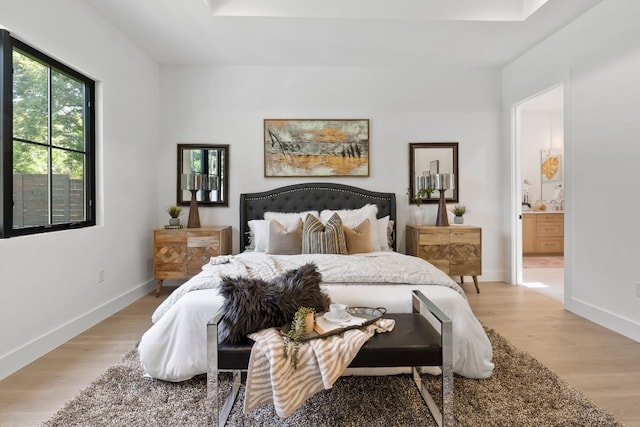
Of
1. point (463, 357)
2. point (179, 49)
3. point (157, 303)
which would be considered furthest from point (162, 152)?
point (463, 357)

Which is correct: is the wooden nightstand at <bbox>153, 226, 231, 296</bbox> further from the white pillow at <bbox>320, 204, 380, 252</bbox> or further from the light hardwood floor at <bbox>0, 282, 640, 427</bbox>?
the white pillow at <bbox>320, 204, 380, 252</bbox>

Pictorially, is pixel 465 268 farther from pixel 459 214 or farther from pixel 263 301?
pixel 263 301

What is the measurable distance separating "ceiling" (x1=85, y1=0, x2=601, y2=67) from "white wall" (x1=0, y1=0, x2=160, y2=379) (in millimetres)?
366

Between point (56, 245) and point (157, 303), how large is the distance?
1.32 metres

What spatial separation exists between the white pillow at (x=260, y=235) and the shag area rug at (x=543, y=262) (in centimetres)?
454

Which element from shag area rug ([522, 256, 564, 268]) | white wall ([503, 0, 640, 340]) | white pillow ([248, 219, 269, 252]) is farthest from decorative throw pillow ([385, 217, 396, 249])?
shag area rug ([522, 256, 564, 268])

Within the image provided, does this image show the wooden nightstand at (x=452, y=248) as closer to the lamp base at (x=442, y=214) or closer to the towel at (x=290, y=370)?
the lamp base at (x=442, y=214)

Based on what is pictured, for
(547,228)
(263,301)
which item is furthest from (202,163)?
(547,228)

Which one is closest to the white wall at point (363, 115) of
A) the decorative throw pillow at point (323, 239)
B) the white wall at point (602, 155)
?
the white wall at point (602, 155)

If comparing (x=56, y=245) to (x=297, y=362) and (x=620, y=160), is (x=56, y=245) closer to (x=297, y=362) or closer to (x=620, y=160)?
(x=297, y=362)

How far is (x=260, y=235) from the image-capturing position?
12.3 ft

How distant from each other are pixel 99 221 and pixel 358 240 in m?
2.52

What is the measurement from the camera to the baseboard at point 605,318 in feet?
9.00

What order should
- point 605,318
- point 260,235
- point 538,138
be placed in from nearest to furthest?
point 605,318 → point 260,235 → point 538,138
